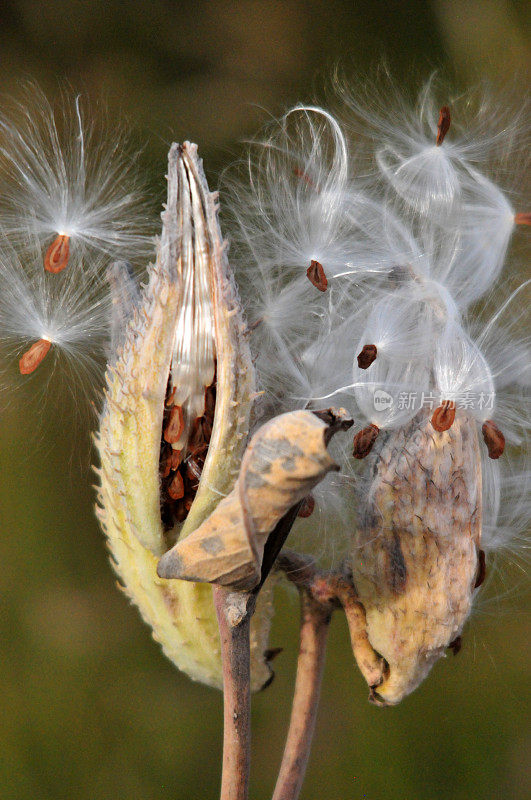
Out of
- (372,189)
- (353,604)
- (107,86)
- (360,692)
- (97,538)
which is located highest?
Result: (107,86)

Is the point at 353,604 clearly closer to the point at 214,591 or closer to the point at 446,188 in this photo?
the point at 214,591

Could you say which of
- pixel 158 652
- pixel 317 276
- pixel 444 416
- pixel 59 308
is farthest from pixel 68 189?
pixel 158 652

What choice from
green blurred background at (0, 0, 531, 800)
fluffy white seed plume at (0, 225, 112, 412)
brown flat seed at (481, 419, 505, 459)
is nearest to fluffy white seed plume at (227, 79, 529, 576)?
brown flat seed at (481, 419, 505, 459)

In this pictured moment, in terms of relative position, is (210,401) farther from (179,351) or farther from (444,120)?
(444,120)

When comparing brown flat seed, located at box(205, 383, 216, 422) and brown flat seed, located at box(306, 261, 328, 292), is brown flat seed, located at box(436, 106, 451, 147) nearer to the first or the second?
brown flat seed, located at box(306, 261, 328, 292)

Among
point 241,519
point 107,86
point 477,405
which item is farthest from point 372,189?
point 107,86

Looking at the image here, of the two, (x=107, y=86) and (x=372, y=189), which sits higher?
(x=107, y=86)

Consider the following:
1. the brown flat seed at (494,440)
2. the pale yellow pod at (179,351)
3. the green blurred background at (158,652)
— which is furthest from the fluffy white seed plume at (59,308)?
the green blurred background at (158,652)
